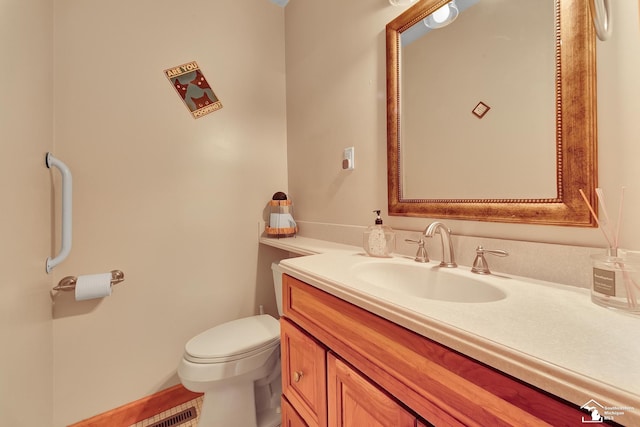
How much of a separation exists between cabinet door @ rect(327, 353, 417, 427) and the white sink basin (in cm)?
23

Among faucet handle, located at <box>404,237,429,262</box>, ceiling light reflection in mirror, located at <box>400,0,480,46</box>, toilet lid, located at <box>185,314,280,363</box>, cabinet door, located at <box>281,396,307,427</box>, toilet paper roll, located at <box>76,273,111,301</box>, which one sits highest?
ceiling light reflection in mirror, located at <box>400,0,480,46</box>

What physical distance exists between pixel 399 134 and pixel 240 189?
3.36 ft

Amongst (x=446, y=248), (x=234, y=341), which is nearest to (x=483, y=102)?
(x=446, y=248)

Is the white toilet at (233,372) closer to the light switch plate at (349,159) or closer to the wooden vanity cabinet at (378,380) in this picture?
the wooden vanity cabinet at (378,380)

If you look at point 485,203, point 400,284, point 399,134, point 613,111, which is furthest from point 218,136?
point 613,111

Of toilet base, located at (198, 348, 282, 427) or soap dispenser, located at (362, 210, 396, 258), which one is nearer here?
soap dispenser, located at (362, 210, 396, 258)

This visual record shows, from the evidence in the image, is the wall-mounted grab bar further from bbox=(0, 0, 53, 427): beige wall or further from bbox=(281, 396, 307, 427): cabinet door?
bbox=(281, 396, 307, 427): cabinet door

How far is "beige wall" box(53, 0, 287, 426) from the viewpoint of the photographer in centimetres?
117

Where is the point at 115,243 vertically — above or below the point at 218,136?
Answer: below

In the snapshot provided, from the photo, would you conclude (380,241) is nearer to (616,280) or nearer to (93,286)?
(616,280)

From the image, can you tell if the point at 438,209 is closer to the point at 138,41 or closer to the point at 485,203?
the point at 485,203

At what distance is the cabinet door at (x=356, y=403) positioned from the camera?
20.1 inches

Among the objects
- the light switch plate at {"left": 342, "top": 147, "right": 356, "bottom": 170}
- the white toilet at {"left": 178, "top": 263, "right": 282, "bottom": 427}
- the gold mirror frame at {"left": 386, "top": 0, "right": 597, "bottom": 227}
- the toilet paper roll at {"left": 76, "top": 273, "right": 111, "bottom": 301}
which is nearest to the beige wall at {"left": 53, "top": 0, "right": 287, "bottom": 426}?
the toilet paper roll at {"left": 76, "top": 273, "right": 111, "bottom": 301}

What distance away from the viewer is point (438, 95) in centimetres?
94
